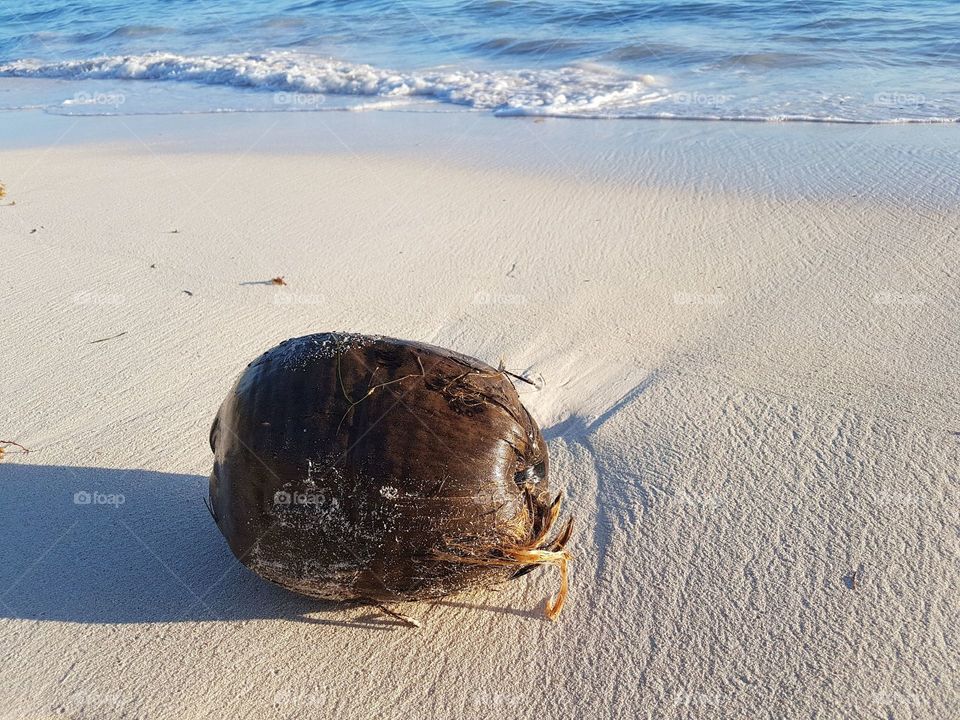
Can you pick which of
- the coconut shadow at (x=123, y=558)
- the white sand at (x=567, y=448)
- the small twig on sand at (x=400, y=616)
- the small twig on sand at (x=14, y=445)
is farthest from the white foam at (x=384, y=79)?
the small twig on sand at (x=400, y=616)

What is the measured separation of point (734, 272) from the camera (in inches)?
197

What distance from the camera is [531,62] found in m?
12.4

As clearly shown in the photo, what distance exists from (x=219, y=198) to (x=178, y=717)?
520 cm

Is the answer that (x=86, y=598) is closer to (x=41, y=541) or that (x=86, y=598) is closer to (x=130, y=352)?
(x=41, y=541)

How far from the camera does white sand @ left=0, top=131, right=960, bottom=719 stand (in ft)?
8.00

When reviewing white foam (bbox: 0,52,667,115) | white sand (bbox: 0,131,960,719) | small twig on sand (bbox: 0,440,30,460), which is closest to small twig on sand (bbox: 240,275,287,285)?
white sand (bbox: 0,131,960,719)

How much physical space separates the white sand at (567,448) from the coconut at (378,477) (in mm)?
Result: 287

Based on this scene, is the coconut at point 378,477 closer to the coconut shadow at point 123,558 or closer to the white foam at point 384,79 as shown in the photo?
the coconut shadow at point 123,558

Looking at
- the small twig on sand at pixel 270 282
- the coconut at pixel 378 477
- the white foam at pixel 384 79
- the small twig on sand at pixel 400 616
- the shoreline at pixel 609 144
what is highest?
the coconut at pixel 378 477

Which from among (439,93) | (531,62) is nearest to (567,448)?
(439,93)

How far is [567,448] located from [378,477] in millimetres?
1349

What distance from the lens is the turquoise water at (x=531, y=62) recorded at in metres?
9.52

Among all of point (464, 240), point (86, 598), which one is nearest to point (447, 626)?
point (86, 598)

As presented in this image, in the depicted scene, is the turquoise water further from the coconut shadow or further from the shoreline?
the coconut shadow
